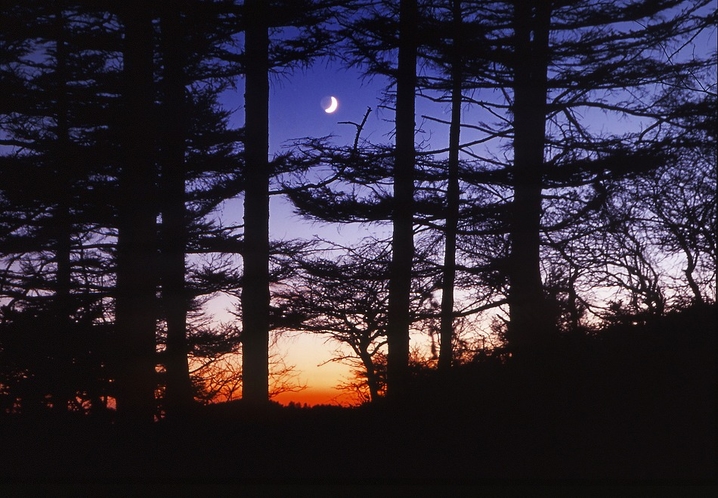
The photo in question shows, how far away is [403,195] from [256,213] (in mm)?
1811

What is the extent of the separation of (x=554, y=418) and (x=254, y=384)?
3.59m

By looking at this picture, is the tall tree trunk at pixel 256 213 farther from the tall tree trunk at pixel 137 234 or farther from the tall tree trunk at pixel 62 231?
the tall tree trunk at pixel 62 231

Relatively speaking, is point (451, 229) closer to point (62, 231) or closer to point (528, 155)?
point (528, 155)

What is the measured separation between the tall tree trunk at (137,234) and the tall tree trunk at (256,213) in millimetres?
1086

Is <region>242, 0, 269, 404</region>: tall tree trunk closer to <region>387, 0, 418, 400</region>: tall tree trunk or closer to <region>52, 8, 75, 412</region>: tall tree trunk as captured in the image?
<region>387, 0, 418, 400</region>: tall tree trunk

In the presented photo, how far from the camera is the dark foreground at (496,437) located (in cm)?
463

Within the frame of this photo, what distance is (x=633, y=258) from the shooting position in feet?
22.5

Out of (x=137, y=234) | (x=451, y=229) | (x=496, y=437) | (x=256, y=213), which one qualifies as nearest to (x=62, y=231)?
(x=137, y=234)

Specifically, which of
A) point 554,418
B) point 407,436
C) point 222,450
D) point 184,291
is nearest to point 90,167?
point 184,291

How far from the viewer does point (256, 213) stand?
23.7 ft

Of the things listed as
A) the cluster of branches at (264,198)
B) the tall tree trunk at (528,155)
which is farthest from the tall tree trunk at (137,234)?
the tall tree trunk at (528,155)

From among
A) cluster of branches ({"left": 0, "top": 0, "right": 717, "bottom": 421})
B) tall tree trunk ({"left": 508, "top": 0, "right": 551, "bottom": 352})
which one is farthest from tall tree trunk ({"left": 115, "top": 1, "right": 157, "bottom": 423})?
tall tree trunk ({"left": 508, "top": 0, "right": 551, "bottom": 352})

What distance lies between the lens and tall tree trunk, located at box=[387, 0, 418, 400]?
7027 millimetres

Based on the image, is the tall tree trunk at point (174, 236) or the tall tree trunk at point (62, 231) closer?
the tall tree trunk at point (62, 231)
